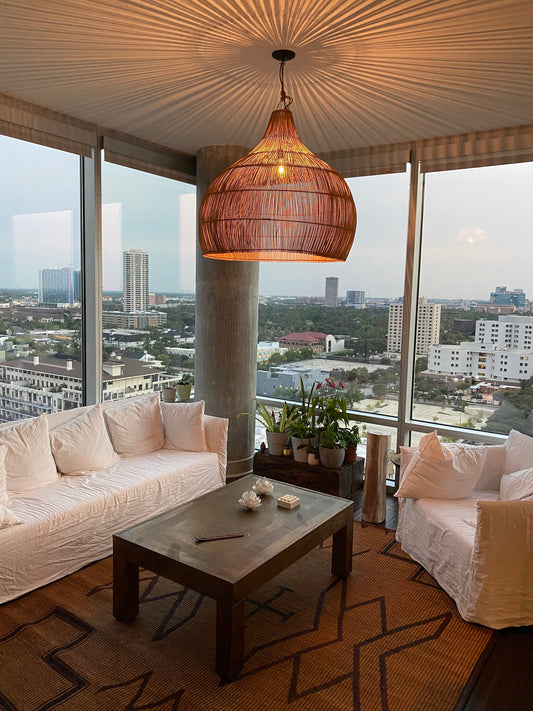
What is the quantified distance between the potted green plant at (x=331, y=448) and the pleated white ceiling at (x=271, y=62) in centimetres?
240

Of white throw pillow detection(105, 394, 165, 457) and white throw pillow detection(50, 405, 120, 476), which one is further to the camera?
white throw pillow detection(105, 394, 165, 457)

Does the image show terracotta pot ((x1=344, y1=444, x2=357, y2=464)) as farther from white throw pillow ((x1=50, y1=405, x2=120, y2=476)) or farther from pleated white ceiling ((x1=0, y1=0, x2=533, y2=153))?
pleated white ceiling ((x1=0, y1=0, x2=533, y2=153))

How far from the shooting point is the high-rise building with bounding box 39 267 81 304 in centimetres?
→ 411

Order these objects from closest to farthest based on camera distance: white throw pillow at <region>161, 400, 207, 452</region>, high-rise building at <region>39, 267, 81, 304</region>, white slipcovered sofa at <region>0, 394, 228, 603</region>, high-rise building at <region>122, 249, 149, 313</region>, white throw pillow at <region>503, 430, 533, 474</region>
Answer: white slipcovered sofa at <region>0, 394, 228, 603</region>
white throw pillow at <region>503, 430, 533, 474</region>
high-rise building at <region>39, 267, 81, 304</region>
white throw pillow at <region>161, 400, 207, 452</region>
high-rise building at <region>122, 249, 149, 313</region>

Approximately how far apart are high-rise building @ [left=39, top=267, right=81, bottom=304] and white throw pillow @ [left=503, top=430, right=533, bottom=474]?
3.37 m

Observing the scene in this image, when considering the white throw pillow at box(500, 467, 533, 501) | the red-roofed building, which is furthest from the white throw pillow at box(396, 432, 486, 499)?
the red-roofed building

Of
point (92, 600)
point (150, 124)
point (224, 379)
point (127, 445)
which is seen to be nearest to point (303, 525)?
point (92, 600)

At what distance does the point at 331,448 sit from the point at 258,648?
2.07 metres

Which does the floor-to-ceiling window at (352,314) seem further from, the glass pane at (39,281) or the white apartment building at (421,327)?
the glass pane at (39,281)

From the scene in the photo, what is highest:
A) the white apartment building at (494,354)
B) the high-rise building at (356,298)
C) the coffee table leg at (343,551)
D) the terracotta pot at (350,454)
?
the high-rise building at (356,298)

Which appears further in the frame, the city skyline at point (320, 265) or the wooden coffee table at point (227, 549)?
the city skyline at point (320, 265)

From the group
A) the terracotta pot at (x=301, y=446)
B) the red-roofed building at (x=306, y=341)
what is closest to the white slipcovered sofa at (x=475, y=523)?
the terracotta pot at (x=301, y=446)

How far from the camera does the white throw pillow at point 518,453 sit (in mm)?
3492

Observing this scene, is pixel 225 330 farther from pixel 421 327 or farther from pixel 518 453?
pixel 518 453
